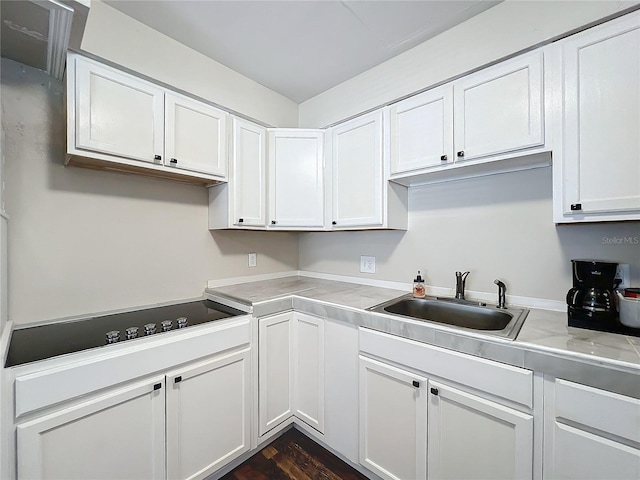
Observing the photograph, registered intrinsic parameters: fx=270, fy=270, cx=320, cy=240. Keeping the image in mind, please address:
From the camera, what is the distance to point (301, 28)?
5.23 feet

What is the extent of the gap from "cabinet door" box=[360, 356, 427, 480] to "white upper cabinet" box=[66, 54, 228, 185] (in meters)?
1.57

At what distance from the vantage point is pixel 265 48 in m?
1.76

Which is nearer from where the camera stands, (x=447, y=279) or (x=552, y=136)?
(x=552, y=136)

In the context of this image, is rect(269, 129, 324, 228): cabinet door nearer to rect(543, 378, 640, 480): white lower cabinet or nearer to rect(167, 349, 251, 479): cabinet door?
rect(167, 349, 251, 479): cabinet door

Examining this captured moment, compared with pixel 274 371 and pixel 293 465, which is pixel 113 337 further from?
pixel 293 465

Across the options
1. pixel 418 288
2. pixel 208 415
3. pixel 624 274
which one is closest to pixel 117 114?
pixel 208 415

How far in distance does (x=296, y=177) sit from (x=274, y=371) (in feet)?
4.64

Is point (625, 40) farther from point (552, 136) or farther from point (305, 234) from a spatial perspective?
point (305, 234)

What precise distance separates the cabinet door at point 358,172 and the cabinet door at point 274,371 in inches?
33.2

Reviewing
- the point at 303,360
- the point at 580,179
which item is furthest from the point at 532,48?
the point at 303,360

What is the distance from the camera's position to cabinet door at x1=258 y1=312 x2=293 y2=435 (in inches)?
65.0

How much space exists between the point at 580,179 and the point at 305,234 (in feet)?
6.62

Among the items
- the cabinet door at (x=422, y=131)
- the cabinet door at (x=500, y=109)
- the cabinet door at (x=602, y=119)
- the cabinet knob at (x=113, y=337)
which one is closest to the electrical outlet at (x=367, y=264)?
the cabinet door at (x=422, y=131)

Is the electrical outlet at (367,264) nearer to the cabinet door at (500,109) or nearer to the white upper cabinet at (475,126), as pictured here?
the white upper cabinet at (475,126)
